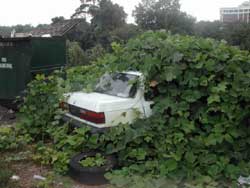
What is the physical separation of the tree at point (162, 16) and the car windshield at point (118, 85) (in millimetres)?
34398

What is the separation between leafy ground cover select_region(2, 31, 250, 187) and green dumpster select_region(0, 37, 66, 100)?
3.35 meters

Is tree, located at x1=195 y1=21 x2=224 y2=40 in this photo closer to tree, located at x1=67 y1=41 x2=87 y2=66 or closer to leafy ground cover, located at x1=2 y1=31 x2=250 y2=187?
tree, located at x1=67 y1=41 x2=87 y2=66

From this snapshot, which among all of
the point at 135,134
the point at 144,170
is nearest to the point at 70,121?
the point at 135,134

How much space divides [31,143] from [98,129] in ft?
5.64

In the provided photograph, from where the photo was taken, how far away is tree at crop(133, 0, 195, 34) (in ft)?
133

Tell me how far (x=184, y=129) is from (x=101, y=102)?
1.23 meters

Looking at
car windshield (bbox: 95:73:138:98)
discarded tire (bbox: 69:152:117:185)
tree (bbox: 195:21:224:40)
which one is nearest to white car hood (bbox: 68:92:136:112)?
car windshield (bbox: 95:73:138:98)

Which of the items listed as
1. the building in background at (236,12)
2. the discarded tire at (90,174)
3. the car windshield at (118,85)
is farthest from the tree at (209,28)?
the discarded tire at (90,174)

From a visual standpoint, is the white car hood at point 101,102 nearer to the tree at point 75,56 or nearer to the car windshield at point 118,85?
the car windshield at point 118,85

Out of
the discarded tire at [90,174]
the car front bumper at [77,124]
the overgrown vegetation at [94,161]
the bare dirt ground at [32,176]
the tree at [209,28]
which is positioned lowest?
the bare dirt ground at [32,176]

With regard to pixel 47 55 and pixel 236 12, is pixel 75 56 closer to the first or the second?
pixel 47 55

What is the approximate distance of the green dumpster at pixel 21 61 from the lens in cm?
821

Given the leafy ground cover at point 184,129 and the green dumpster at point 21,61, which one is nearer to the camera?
the leafy ground cover at point 184,129

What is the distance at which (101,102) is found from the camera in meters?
4.87
